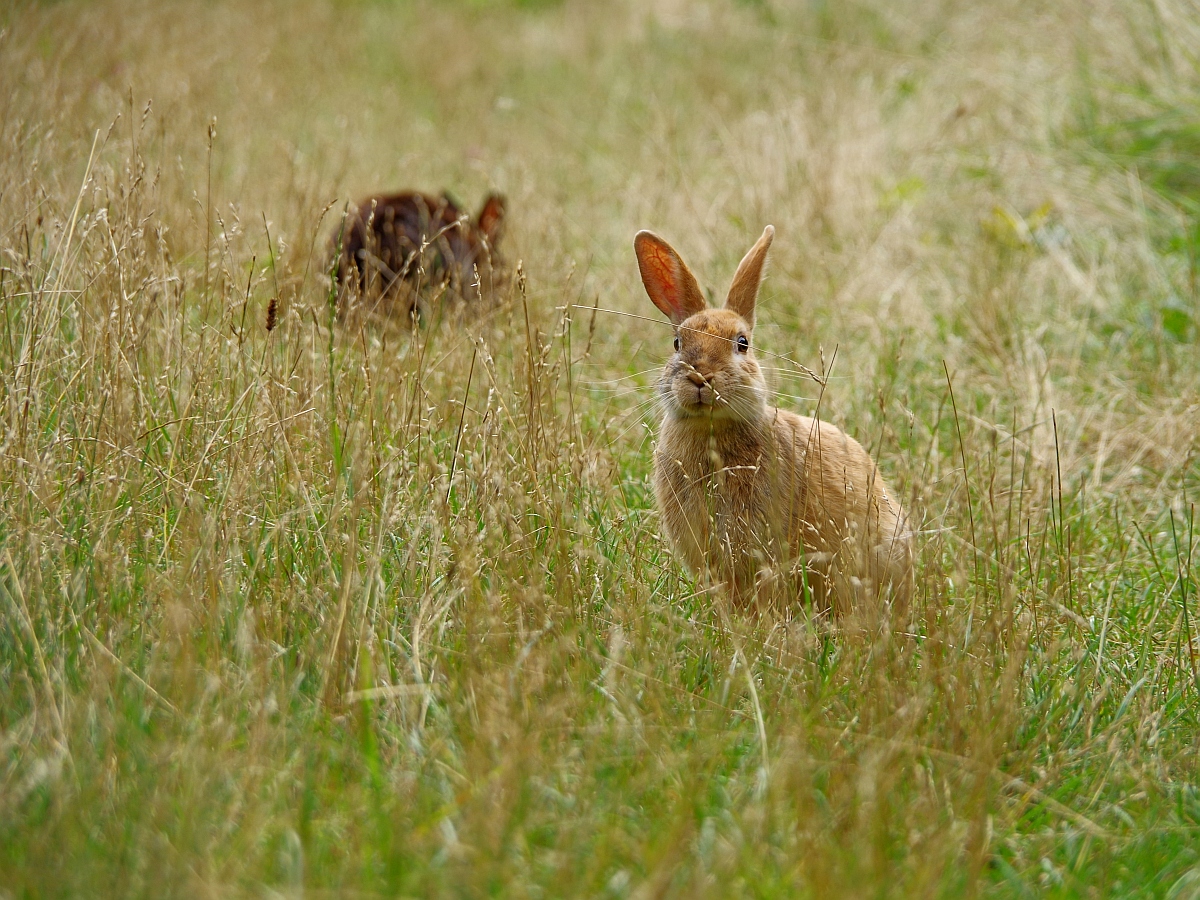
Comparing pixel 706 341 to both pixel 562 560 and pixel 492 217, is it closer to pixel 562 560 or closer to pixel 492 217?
pixel 562 560

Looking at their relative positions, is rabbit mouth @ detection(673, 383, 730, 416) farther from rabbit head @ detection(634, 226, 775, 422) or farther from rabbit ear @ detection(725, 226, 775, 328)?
rabbit ear @ detection(725, 226, 775, 328)

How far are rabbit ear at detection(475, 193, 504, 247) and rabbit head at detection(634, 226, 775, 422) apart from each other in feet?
5.66

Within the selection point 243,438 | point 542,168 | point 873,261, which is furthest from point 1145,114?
point 243,438

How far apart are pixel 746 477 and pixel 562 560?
2.24ft

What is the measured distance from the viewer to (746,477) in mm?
3184

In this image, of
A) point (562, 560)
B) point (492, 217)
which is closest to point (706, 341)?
point (562, 560)

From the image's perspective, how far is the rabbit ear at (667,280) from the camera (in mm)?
3338

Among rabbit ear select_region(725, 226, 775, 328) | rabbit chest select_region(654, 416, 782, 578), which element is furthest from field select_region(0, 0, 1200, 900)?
rabbit ear select_region(725, 226, 775, 328)

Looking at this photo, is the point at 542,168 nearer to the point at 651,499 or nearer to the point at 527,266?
the point at 527,266

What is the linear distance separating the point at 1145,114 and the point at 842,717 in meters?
4.56

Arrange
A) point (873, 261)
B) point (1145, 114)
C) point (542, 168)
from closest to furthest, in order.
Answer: point (873, 261) → point (1145, 114) → point (542, 168)

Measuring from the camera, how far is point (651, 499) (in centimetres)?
361

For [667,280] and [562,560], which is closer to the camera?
[562,560]

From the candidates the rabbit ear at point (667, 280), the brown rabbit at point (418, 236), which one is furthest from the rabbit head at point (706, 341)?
the brown rabbit at point (418, 236)
